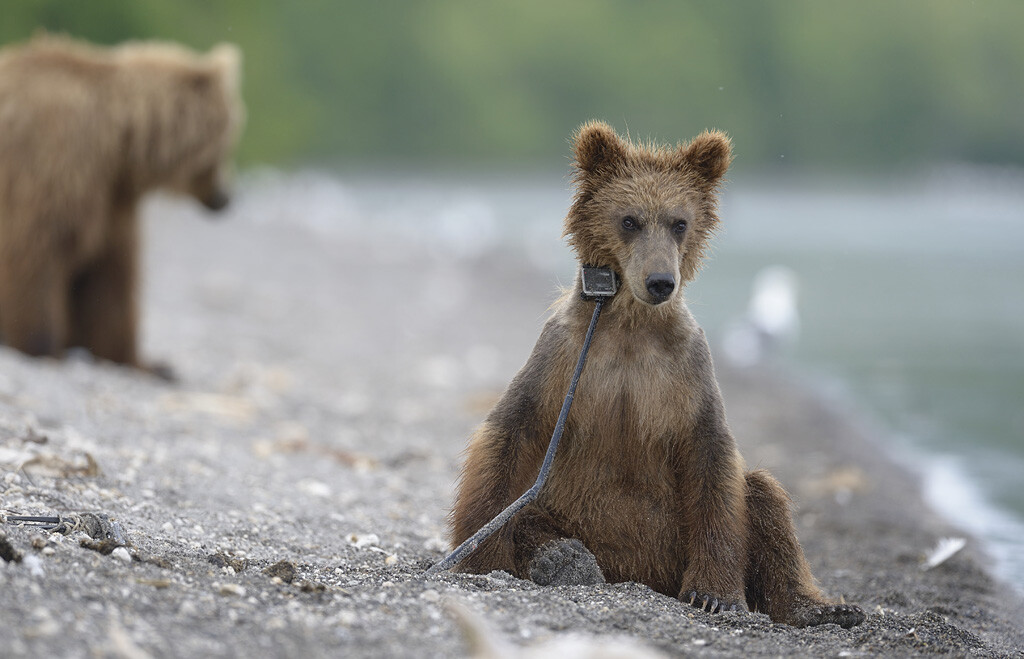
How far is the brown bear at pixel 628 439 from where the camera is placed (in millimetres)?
4035

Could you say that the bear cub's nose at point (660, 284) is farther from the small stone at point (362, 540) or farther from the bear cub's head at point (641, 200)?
the small stone at point (362, 540)

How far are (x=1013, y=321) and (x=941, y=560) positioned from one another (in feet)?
54.3

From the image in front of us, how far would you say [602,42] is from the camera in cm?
9469

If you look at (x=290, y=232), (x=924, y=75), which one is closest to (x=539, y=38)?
(x=924, y=75)

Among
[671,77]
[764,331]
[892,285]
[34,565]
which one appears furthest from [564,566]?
[671,77]

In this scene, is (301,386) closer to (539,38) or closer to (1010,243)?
(1010,243)

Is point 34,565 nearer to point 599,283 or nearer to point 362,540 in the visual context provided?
point 362,540

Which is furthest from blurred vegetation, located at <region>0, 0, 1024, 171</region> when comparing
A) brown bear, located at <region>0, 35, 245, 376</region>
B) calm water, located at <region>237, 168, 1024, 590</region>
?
brown bear, located at <region>0, 35, 245, 376</region>

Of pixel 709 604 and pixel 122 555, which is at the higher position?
pixel 709 604

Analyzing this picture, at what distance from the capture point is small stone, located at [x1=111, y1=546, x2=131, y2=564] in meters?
3.70

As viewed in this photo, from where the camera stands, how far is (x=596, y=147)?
406 centimetres

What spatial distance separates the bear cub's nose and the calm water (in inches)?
22.0

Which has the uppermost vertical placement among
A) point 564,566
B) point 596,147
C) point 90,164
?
point 596,147

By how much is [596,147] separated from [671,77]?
82280mm
